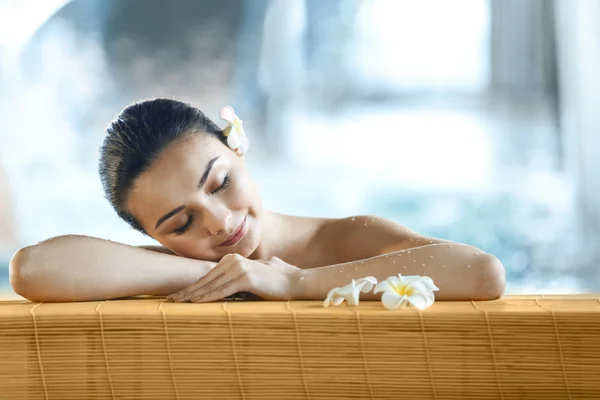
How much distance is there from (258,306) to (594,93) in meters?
3.87

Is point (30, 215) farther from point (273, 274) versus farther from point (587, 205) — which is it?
point (273, 274)

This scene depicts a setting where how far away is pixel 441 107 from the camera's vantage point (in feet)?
15.4

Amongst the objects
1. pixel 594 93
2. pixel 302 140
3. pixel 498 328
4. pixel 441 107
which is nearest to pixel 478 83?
pixel 441 107

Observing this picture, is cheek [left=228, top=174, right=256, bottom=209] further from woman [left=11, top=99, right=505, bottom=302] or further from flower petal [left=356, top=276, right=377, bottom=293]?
flower petal [left=356, top=276, right=377, bottom=293]

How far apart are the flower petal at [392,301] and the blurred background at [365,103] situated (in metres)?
3.40

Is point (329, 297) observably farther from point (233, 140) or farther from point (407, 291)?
point (233, 140)

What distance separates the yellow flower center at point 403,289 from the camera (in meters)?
1.35

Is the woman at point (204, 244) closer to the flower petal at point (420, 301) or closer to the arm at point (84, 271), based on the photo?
the arm at point (84, 271)

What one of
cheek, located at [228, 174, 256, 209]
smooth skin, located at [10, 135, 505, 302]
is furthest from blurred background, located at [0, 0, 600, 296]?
cheek, located at [228, 174, 256, 209]

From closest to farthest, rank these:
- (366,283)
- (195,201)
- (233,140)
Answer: (366,283), (195,201), (233,140)

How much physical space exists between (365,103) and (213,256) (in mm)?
3043

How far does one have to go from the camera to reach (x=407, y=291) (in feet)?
4.43

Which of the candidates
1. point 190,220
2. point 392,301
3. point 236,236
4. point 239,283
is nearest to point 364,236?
point 236,236

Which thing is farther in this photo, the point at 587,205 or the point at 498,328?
the point at 587,205
